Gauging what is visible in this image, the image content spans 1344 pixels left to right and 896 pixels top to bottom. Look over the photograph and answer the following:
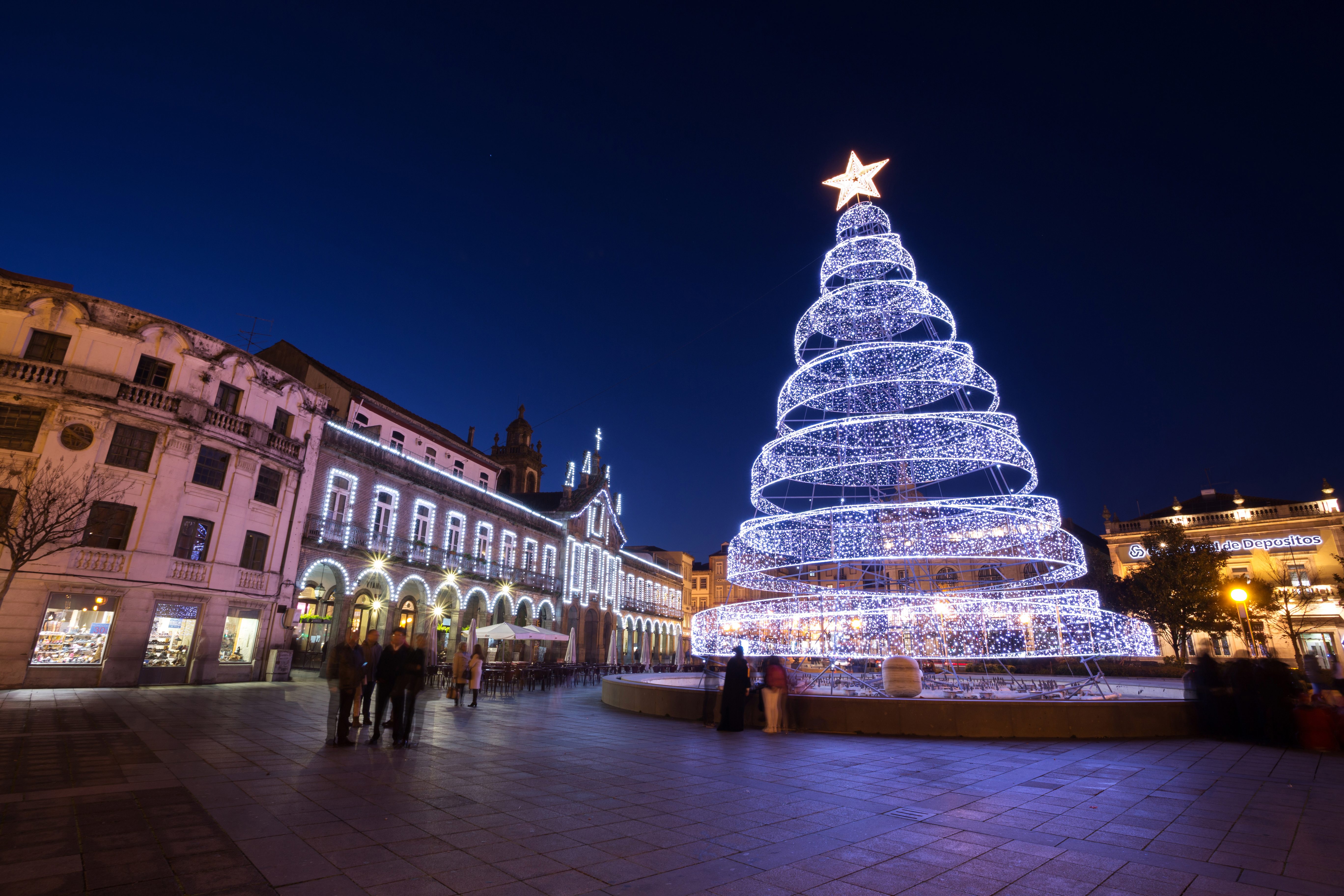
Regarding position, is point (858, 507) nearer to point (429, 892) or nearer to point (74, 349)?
point (429, 892)

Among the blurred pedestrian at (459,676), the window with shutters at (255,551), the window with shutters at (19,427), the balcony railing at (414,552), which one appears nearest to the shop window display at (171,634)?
the window with shutters at (255,551)

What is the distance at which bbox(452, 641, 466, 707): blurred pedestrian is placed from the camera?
17922mm

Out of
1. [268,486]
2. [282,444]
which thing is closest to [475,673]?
[268,486]

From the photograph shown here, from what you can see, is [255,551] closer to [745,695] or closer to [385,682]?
[385,682]

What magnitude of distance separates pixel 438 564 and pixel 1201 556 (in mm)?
42311

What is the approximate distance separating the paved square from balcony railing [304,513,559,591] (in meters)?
15.6

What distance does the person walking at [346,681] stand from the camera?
10.1 meters

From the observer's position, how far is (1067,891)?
4.49 m

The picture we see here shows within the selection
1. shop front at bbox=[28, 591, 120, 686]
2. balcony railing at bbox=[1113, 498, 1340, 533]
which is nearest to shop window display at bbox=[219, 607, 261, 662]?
shop front at bbox=[28, 591, 120, 686]

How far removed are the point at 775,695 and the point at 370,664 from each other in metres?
7.73

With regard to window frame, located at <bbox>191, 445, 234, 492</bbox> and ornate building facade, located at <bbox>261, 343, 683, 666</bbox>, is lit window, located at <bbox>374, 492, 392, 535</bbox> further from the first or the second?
window frame, located at <bbox>191, 445, 234, 492</bbox>

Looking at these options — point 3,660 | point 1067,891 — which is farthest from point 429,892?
point 3,660

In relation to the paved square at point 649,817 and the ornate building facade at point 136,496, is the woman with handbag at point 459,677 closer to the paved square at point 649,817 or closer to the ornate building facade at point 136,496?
the paved square at point 649,817

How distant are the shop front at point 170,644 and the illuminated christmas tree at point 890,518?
17081mm
